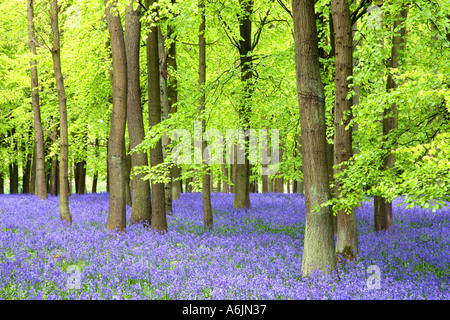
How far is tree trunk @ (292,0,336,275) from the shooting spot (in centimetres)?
629

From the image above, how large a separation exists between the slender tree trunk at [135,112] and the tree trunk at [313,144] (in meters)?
5.57

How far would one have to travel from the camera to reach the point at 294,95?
14797 millimetres

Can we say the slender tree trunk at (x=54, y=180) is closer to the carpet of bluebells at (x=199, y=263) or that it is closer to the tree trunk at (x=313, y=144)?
the carpet of bluebells at (x=199, y=263)

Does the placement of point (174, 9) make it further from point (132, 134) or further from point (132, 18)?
point (132, 134)

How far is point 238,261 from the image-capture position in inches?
296

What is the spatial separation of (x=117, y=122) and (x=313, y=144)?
5.65 m

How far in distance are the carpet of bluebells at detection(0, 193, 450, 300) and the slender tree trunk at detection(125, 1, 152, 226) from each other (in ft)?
2.52

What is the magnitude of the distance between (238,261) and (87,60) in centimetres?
1098

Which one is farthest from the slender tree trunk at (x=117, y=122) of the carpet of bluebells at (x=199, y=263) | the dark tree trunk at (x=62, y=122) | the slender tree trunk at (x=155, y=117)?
the dark tree trunk at (x=62, y=122)

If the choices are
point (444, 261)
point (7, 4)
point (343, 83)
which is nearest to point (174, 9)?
point (343, 83)

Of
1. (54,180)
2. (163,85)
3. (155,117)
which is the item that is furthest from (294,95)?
(54,180)

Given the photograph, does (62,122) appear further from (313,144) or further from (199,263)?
(313,144)

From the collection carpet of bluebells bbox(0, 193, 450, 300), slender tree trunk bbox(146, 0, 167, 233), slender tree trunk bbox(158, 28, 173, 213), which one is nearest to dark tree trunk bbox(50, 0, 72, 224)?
carpet of bluebells bbox(0, 193, 450, 300)
